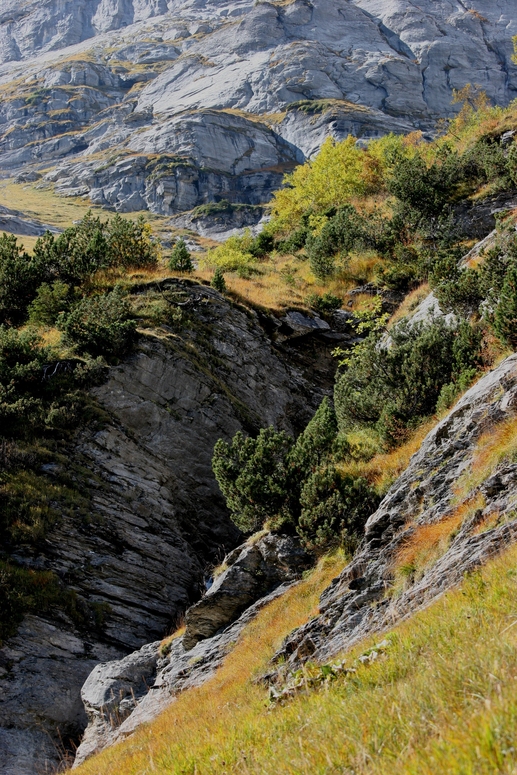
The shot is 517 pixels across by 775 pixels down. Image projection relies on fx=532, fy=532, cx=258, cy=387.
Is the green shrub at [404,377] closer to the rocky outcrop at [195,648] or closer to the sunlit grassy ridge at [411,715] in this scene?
the rocky outcrop at [195,648]

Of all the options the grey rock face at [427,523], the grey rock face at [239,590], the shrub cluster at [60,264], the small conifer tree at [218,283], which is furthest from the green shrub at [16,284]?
the grey rock face at [427,523]

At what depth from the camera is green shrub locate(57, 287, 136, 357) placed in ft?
53.6

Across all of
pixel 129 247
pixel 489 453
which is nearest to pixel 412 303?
pixel 129 247

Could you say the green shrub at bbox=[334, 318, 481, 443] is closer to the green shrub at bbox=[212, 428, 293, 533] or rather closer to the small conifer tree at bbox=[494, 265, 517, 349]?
the small conifer tree at bbox=[494, 265, 517, 349]

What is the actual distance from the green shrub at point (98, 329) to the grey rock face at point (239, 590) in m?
→ 8.72

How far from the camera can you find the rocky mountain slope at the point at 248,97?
130m

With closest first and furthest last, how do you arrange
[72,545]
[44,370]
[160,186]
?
[72,545] < [44,370] < [160,186]

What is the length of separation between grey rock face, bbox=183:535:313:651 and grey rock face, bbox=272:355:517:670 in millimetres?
2265

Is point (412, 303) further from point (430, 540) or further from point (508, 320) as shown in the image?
point (430, 540)

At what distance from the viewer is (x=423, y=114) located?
140000 millimetres

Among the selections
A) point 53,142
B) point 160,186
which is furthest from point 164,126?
point 53,142

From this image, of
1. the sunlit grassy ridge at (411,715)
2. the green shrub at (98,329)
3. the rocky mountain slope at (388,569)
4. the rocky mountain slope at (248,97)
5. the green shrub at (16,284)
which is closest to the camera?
the sunlit grassy ridge at (411,715)

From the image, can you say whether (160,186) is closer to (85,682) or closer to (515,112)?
(515,112)

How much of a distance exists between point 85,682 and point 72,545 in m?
3.09
